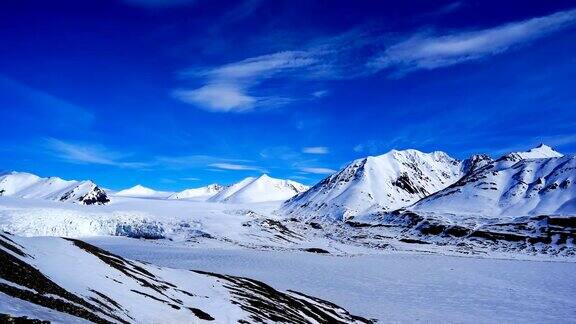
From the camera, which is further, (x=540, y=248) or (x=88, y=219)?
(x=540, y=248)

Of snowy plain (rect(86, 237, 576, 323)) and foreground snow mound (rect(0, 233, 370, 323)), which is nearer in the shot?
foreground snow mound (rect(0, 233, 370, 323))

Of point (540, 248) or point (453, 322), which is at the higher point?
point (540, 248)

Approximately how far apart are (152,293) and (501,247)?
161 metres

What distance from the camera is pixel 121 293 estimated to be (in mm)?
32344

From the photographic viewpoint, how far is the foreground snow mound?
19984 mm

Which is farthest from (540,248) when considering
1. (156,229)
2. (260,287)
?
(260,287)

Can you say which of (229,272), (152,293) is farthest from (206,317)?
(229,272)

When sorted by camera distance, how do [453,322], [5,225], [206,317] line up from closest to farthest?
[206,317], [453,322], [5,225]

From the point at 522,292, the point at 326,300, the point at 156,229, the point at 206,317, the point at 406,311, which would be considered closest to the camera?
the point at 206,317

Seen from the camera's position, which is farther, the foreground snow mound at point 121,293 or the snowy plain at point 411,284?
the snowy plain at point 411,284

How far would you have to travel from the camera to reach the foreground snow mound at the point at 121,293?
20.0 meters

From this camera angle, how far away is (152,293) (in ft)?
119

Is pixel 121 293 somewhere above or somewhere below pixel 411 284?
above

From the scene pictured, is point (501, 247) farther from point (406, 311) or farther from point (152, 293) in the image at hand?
point (152, 293)
